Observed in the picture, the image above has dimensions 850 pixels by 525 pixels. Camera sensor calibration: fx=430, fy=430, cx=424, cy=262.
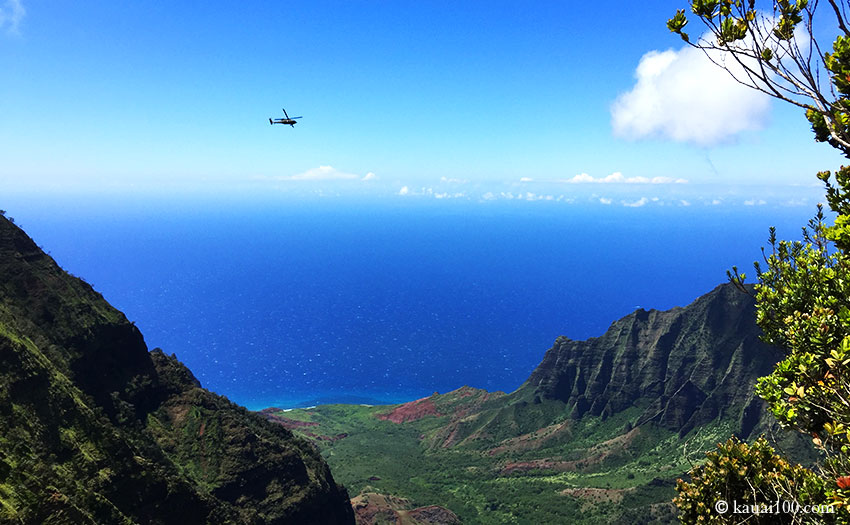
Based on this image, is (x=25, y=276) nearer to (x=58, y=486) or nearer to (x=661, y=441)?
(x=58, y=486)

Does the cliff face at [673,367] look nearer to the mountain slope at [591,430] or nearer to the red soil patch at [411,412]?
the mountain slope at [591,430]

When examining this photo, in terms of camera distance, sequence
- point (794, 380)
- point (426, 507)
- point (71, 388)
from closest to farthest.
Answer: point (794, 380), point (71, 388), point (426, 507)

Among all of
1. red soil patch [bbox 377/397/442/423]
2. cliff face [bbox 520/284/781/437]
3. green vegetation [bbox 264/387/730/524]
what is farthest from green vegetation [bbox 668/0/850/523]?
red soil patch [bbox 377/397/442/423]

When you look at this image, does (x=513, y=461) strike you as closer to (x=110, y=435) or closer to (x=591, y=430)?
(x=591, y=430)

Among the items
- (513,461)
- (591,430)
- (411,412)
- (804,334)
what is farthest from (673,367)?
(804,334)

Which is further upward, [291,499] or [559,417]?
[291,499]

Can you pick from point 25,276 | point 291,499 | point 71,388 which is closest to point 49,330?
point 25,276

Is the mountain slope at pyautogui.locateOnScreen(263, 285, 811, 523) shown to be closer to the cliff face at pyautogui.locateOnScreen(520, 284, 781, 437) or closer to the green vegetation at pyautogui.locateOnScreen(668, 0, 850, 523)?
the cliff face at pyautogui.locateOnScreen(520, 284, 781, 437)
